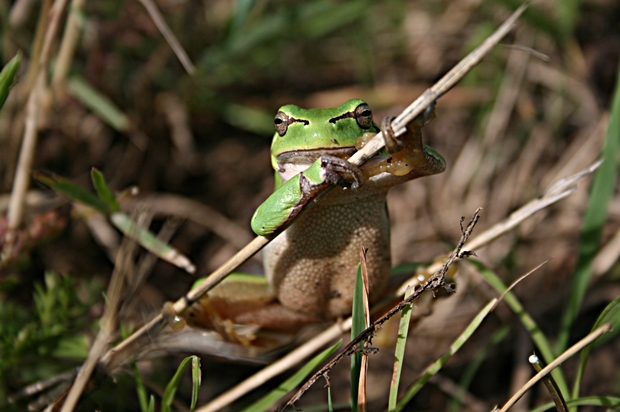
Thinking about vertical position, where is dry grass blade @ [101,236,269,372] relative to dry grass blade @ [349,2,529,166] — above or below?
below

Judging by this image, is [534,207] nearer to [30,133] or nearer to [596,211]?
[596,211]

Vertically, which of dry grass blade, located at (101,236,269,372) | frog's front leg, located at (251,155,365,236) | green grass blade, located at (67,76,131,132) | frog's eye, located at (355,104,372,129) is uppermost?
green grass blade, located at (67,76,131,132)

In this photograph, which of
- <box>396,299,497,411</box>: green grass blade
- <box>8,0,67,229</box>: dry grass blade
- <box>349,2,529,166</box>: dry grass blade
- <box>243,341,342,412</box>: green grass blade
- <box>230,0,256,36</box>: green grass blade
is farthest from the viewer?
<box>230,0,256,36</box>: green grass blade

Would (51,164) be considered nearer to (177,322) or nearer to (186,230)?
(186,230)

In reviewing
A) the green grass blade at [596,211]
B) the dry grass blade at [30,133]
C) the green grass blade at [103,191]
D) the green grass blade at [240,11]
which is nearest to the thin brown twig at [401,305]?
the green grass blade at [596,211]

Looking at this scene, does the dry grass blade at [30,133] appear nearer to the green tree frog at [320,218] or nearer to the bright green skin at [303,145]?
the green tree frog at [320,218]

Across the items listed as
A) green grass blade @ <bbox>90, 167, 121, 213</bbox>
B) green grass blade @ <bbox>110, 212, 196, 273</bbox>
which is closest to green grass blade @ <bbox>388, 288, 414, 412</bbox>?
green grass blade @ <bbox>110, 212, 196, 273</bbox>

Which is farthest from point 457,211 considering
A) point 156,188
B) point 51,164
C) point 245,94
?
point 51,164

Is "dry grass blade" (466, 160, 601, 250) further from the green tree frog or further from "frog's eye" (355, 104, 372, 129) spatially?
"frog's eye" (355, 104, 372, 129)

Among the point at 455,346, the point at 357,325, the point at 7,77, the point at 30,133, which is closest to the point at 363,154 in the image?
the point at 357,325
